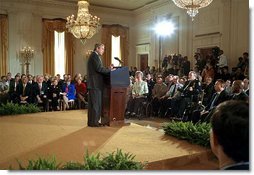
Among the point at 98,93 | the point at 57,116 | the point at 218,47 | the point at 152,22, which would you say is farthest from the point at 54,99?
the point at 152,22

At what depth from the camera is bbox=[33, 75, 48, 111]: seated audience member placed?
7.65 metres

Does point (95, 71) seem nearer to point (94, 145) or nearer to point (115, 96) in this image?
point (115, 96)

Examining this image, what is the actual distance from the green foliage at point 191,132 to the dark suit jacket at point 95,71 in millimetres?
1201

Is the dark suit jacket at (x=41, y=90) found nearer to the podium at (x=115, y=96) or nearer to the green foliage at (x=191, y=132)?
the podium at (x=115, y=96)

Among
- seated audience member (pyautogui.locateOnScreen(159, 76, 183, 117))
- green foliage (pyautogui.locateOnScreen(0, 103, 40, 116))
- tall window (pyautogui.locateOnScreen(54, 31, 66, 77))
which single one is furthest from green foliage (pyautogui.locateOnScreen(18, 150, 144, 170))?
tall window (pyautogui.locateOnScreen(54, 31, 66, 77))

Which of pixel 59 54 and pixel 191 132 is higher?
pixel 59 54

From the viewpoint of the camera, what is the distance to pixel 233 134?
116 cm

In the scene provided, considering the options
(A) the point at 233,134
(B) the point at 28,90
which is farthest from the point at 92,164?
(B) the point at 28,90

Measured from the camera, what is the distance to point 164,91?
7.53m

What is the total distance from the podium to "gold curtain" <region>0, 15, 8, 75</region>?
6.83 metres

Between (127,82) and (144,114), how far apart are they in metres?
2.90

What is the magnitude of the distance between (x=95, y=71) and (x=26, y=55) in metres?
6.89

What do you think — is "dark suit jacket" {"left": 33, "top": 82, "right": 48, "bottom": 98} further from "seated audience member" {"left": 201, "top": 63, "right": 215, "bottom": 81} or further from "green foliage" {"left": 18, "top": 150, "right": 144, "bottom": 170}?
"green foliage" {"left": 18, "top": 150, "right": 144, "bottom": 170}

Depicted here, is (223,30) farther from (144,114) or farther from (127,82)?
(127,82)
